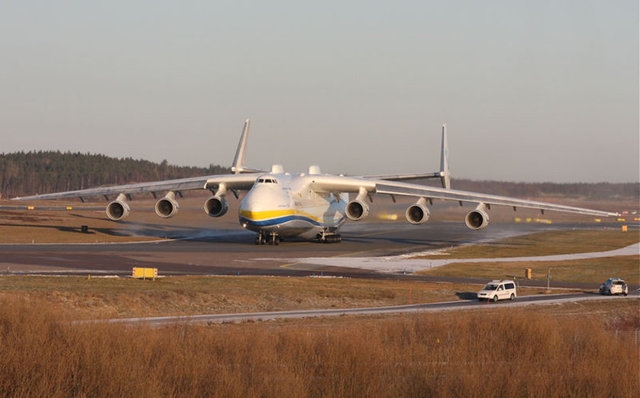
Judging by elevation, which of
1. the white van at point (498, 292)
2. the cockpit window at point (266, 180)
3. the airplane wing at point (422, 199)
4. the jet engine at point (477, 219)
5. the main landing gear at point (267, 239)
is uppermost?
the cockpit window at point (266, 180)

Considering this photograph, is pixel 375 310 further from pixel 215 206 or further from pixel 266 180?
pixel 215 206

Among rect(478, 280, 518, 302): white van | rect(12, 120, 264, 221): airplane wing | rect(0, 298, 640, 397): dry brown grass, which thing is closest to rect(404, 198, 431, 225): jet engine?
rect(12, 120, 264, 221): airplane wing

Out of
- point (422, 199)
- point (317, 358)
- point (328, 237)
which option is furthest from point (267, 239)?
point (317, 358)

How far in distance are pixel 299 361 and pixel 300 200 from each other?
4001cm

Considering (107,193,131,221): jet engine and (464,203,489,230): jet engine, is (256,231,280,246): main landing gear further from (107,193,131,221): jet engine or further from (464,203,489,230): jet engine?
(464,203,489,230): jet engine

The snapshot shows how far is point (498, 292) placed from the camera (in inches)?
1484

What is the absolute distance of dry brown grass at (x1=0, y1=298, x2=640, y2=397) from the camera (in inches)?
702

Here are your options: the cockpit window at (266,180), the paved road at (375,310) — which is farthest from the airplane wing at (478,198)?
the paved road at (375,310)

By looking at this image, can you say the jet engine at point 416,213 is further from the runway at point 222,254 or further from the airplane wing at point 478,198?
the runway at point 222,254

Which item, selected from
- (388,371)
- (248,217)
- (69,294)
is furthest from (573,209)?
(388,371)

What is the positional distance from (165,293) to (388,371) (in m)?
16.6

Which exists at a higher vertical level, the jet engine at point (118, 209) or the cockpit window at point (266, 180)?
the cockpit window at point (266, 180)

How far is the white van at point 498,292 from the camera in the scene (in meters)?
37.4

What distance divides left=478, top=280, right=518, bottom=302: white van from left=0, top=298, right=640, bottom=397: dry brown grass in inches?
514
